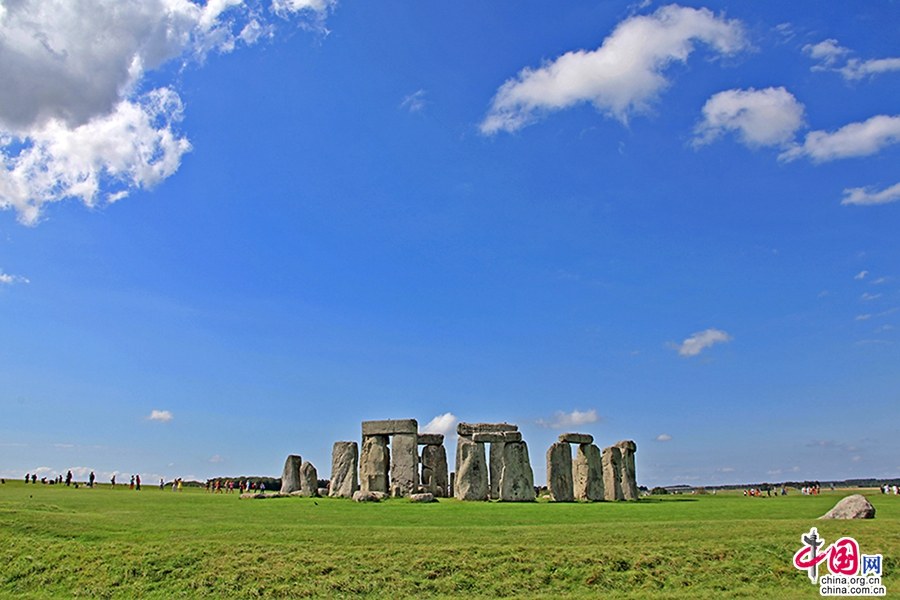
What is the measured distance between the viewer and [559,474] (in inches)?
986

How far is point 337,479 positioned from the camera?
2630 cm

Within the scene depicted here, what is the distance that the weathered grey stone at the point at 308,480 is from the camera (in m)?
27.6

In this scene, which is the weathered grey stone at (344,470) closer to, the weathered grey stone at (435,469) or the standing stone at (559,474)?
the weathered grey stone at (435,469)

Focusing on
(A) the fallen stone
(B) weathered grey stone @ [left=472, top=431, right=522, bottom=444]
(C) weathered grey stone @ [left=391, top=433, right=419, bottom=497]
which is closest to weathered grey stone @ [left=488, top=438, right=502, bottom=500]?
(B) weathered grey stone @ [left=472, top=431, right=522, bottom=444]

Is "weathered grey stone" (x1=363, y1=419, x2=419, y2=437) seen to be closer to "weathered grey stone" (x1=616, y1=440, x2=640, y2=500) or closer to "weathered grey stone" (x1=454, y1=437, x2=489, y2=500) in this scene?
"weathered grey stone" (x1=454, y1=437, x2=489, y2=500)

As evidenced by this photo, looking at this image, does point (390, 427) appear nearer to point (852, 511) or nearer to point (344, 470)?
point (344, 470)

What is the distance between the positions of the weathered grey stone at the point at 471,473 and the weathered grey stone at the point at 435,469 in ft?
10.5

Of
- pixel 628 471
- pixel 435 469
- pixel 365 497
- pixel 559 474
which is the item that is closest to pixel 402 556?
pixel 365 497

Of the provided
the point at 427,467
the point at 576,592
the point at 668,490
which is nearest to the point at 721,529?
the point at 576,592

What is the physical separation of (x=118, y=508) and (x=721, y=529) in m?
15.9

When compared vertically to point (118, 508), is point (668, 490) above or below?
below

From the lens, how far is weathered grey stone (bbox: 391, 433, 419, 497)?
24858 millimetres

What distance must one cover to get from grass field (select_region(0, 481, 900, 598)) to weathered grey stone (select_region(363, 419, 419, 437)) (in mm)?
8066

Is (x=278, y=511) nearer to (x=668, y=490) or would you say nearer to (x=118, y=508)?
(x=118, y=508)
